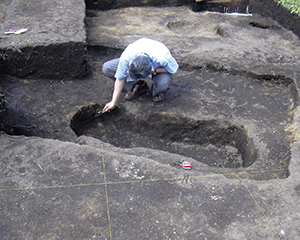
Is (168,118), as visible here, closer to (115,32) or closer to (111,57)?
(111,57)

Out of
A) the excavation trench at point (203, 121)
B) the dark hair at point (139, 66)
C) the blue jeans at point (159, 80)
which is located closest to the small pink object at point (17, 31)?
the blue jeans at point (159, 80)

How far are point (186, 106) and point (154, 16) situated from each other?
2952mm

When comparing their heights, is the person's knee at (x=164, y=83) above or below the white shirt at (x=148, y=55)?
below

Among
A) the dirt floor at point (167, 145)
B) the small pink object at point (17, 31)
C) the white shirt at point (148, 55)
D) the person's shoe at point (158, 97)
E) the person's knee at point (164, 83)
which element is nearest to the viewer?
the dirt floor at point (167, 145)

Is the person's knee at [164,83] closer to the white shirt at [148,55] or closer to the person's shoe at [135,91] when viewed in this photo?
the white shirt at [148,55]

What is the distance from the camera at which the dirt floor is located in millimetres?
1750

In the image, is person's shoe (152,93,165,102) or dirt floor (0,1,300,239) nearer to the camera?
dirt floor (0,1,300,239)

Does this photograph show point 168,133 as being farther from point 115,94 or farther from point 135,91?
point 115,94

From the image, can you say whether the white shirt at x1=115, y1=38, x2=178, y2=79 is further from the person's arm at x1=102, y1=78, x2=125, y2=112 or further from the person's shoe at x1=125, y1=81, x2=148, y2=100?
the person's shoe at x1=125, y1=81, x2=148, y2=100

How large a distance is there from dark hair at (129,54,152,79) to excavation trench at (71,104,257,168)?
59 centimetres

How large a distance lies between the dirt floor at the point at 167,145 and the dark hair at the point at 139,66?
564mm

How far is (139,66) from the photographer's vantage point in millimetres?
2641

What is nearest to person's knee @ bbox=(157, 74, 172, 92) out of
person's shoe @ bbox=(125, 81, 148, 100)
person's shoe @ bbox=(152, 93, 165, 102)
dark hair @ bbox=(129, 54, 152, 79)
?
person's shoe @ bbox=(152, 93, 165, 102)

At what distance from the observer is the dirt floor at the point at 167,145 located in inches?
68.9
